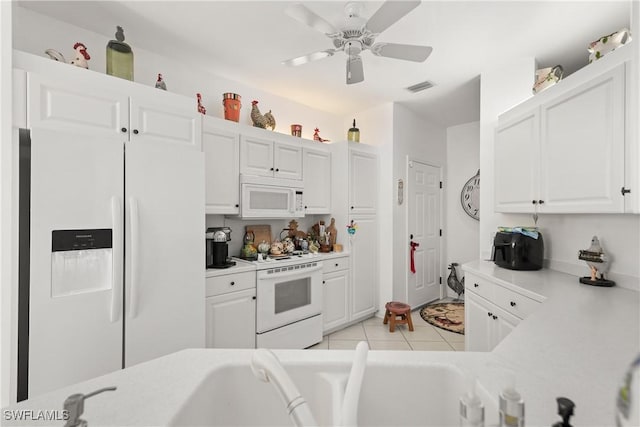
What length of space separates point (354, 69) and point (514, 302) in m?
1.92

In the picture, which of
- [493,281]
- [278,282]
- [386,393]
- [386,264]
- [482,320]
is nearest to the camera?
[386,393]

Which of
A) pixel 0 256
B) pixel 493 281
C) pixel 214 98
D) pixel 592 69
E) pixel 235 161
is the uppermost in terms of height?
pixel 214 98

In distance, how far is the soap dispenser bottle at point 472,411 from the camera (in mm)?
474

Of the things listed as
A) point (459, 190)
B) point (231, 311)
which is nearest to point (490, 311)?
point (231, 311)

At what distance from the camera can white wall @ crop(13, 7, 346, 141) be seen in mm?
2035

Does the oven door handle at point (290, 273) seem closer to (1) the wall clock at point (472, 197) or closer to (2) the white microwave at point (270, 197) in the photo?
(2) the white microwave at point (270, 197)

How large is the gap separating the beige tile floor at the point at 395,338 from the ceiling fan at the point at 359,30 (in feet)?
8.45

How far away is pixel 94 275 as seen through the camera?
1.64 metres

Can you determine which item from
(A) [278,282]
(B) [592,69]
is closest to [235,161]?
(A) [278,282]

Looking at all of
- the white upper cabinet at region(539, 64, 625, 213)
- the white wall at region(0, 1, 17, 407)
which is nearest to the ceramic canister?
the white wall at region(0, 1, 17, 407)

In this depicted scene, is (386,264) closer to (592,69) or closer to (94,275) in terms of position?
(592,69)

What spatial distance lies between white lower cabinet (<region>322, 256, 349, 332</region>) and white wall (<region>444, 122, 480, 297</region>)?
2.24m

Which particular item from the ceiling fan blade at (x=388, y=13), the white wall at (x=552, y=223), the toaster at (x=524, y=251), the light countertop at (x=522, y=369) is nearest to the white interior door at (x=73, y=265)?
the light countertop at (x=522, y=369)

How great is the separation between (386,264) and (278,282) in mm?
1640
